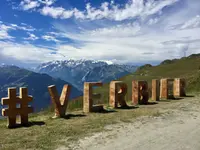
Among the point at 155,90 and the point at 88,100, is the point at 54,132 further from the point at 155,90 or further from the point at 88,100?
the point at 155,90

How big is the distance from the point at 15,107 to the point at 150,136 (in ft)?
21.3

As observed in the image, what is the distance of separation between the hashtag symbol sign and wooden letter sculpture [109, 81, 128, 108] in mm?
6652

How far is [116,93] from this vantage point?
1845 cm

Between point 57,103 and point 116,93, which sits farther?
point 116,93

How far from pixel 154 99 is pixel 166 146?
13.9 m

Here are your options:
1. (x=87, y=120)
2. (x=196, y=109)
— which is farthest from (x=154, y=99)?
(x=87, y=120)

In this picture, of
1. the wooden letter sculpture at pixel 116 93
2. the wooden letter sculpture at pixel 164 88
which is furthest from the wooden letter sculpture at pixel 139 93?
the wooden letter sculpture at pixel 164 88

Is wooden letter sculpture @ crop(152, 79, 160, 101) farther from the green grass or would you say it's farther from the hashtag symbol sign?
the hashtag symbol sign

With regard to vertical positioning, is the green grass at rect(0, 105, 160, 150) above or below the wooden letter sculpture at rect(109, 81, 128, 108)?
below

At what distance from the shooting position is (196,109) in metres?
16.7

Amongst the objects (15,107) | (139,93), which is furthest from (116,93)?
(15,107)

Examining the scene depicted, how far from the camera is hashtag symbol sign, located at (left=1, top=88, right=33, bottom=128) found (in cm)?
1255

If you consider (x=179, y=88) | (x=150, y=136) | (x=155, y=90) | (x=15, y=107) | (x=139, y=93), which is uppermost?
(x=179, y=88)

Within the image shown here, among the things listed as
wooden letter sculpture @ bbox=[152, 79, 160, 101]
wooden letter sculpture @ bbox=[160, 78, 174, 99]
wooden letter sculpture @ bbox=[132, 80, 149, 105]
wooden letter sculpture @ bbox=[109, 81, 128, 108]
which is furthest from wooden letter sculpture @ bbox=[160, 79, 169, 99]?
wooden letter sculpture @ bbox=[109, 81, 128, 108]
